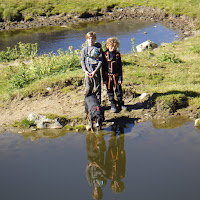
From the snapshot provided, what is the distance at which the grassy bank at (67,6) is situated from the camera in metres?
31.0

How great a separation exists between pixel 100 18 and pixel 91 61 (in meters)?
27.1

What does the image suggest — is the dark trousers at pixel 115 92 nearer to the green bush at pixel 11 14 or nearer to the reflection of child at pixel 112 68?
the reflection of child at pixel 112 68

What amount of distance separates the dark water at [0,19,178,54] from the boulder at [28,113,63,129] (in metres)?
12.7

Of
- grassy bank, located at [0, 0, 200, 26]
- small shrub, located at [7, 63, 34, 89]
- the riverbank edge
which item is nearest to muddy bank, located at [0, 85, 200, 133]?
small shrub, located at [7, 63, 34, 89]

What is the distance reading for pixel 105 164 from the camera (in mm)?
6215

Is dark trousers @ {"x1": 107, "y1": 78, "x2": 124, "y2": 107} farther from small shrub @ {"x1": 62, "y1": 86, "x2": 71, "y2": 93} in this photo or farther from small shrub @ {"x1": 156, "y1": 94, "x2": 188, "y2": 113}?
small shrub @ {"x1": 62, "y1": 86, "x2": 71, "y2": 93}

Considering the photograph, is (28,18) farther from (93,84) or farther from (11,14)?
(93,84)

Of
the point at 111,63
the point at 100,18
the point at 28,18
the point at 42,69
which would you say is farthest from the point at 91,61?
the point at 28,18

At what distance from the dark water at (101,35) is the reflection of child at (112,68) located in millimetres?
11917

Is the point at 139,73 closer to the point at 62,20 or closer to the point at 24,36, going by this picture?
the point at 24,36

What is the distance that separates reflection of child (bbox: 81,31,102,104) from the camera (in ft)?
24.5

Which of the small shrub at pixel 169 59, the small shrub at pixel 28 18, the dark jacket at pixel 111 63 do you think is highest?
the dark jacket at pixel 111 63

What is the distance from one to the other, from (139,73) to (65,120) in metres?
4.32

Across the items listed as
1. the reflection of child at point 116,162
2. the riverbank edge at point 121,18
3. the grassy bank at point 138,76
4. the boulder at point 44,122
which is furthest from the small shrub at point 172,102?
the riverbank edge at point 121,18
